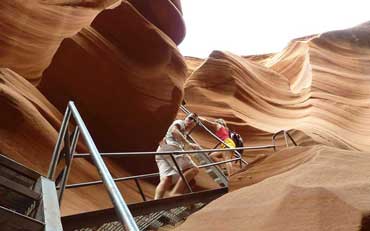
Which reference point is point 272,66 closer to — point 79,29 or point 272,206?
point 79,29

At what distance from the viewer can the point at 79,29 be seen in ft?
34.5

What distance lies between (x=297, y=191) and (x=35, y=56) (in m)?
6.64

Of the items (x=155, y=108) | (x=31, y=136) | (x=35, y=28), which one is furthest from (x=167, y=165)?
(x=155, y=108)

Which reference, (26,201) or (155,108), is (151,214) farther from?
(155,108)

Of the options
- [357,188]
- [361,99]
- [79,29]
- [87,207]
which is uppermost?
[79,29]

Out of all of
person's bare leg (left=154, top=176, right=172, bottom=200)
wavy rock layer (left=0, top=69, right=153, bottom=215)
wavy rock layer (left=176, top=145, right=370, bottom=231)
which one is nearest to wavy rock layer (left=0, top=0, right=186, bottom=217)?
wavy rock layer (left=0, top=69, right=153, bottom=215)

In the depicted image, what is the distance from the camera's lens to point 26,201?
2.83 metres

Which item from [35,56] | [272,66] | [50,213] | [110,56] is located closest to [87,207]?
[35,56]

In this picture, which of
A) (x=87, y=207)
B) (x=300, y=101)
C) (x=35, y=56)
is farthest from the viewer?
(x=300, y=101)

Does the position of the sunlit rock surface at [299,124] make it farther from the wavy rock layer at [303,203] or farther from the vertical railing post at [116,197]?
the vertical railing post at [116,197]

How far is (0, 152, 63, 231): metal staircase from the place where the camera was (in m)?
2.26

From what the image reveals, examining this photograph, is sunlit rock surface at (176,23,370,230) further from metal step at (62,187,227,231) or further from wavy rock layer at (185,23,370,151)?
metal step at (62,187,227,231)

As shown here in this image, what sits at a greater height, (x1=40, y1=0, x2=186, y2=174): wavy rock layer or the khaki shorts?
(x1=40, y1=0, x2=186, y2=174): wavy rock layer

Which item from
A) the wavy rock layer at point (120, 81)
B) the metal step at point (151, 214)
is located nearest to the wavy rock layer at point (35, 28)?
the wavy rock layer at point (120, 81)
